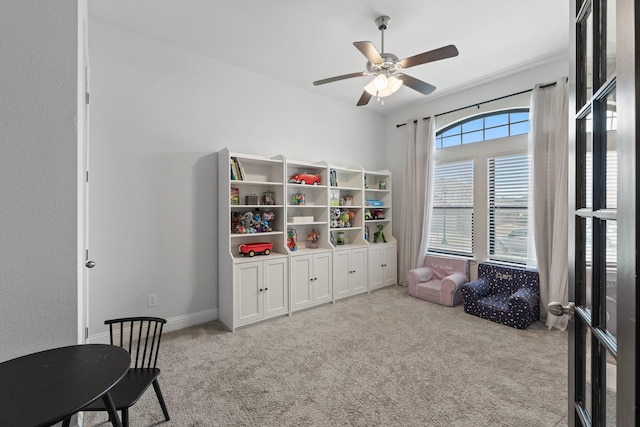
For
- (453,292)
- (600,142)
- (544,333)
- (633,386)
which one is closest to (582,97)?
(600,142)

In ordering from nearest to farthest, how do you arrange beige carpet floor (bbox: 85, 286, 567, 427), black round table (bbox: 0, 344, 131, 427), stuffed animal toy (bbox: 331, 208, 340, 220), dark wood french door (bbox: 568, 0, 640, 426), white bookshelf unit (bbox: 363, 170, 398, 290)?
dark wood french door (bbox: 568, 0, 640, 426), black round table (bbox: 0, 344, 131, 427), beige carpet floor (bbox: 85, 286, 567, 427), stuffed animal toy (bbox: 331, 208, 340, 220), white bookshelf unit (bbox: 363, 170, 398, 290)

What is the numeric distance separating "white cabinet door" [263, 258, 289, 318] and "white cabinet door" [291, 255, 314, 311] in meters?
0.10

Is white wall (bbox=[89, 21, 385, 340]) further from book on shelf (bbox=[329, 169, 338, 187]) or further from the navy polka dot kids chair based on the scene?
the navy polka dot kids chair

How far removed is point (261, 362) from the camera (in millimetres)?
2250

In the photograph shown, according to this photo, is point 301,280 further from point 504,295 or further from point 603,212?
point 603,212

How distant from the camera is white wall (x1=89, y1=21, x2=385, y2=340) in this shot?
2531mm

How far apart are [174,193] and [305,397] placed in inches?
88.7

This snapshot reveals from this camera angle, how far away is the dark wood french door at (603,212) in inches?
19.2

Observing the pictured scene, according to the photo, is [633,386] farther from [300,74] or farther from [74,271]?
[300,74]

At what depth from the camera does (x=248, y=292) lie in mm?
2934

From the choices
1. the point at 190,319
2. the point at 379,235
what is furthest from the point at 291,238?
the point at 379,235

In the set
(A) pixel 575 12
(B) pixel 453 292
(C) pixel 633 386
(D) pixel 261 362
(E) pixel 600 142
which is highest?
(A) pixel 575 12

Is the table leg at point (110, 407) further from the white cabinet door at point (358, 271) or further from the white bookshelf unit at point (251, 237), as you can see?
the white cabinet door at point (358, 271)

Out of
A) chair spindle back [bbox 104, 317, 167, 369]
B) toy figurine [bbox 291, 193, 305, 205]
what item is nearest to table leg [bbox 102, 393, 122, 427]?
chair spindle back [bbox 104, 317, 167, 369]
